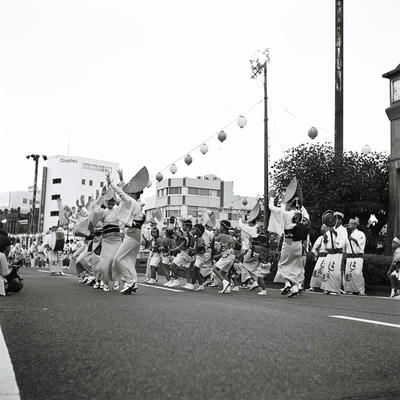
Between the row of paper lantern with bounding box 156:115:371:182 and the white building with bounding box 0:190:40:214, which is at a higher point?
the white building with bounding box 0:190:40:214

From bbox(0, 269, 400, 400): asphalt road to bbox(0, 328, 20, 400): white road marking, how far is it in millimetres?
52

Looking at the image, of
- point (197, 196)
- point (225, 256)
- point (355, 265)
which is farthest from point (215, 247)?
point (197, 196)

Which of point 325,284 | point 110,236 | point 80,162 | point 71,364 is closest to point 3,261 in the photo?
point 110,236

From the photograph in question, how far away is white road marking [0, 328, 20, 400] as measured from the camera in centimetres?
262

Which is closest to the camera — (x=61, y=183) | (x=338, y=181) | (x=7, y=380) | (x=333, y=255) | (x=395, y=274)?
(x=7, y=380)

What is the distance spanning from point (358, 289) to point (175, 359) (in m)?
11.8

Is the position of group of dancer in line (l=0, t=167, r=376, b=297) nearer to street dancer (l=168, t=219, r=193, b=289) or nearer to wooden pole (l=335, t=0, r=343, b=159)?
street dancer (l=168, t=219, r=193, b=289)

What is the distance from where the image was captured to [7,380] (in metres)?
2.88

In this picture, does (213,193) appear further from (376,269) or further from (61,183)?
(376,269)

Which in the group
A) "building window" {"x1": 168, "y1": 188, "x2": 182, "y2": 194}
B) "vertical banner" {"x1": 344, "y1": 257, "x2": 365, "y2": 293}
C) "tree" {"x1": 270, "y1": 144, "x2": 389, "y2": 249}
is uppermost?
"building window" {"x1": 168, "y1": 188, "x2": 182, "y2": 194}

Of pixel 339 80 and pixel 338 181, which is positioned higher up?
pixel 339 80

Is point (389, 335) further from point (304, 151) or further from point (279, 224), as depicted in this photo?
point (304, 151)

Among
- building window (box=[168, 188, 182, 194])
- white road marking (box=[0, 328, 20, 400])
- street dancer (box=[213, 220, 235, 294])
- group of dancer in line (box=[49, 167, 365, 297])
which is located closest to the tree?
group of dancer in line (box=[49, 167, 365, 297])

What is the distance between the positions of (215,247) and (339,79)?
1289 centimetres
